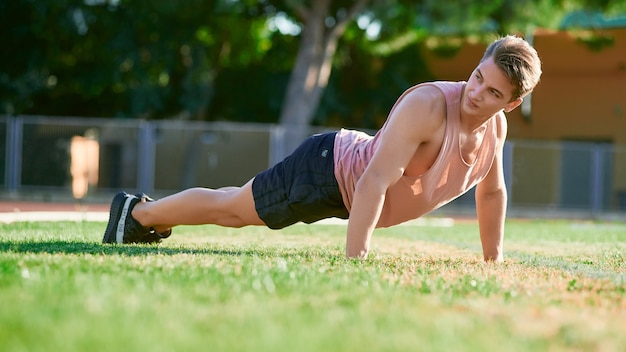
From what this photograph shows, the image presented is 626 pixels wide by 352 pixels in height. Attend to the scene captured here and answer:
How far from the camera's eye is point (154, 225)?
597 cm

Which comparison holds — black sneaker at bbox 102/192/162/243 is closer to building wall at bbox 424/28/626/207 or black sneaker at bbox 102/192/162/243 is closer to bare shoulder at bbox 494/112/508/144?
bare shoulder at bbox 494/112/508/144

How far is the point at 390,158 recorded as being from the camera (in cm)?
490

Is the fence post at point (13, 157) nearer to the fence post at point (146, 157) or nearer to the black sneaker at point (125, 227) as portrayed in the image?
the fence post at point (146, 157)

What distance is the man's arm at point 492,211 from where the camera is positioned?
224 inches

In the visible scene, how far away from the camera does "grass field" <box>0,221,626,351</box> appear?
98.2 inches

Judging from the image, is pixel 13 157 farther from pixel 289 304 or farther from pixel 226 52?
pixel 289 304

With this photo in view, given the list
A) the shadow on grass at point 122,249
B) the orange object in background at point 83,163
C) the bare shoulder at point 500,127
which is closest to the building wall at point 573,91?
the orange object in background at point 83,163

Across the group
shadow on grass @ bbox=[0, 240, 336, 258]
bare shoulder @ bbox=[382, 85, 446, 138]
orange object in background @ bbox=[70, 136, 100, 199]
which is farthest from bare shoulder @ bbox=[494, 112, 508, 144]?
orange object in background @ bbox=[70, 136, 100, 199]

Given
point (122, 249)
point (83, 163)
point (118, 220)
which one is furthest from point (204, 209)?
point (83, 163)

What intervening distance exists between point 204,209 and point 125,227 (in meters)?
0.55

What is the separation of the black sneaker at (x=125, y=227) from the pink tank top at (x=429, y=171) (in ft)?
4.69

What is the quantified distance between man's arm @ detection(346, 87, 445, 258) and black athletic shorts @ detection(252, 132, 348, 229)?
1.67 ft

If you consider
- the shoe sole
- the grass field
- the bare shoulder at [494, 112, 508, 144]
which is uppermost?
the bare shoulder at [494, 112, 508, 144]

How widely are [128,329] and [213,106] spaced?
27.3 metres
